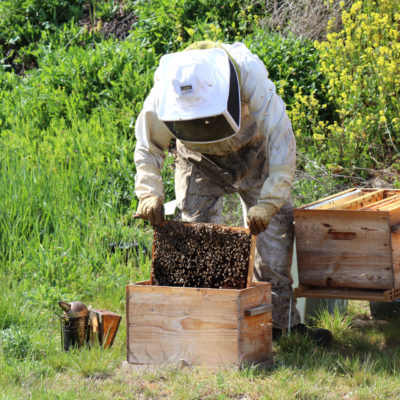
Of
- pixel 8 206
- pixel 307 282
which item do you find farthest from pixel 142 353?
pixel 8 206

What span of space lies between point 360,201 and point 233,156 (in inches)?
39.0

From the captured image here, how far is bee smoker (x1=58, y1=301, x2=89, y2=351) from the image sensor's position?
13.8ft

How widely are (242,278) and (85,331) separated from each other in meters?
1.10

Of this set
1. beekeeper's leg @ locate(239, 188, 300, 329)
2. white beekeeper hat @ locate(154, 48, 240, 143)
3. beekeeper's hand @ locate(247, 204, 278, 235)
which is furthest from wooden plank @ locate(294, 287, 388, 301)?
white beekeeper hat @ locate(154, 48, 240, 143)

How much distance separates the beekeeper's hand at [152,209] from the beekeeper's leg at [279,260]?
781mm

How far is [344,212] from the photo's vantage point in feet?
13.5

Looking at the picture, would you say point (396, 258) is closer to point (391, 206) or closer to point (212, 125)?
point (391, 206)

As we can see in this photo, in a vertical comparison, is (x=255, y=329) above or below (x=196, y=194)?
below

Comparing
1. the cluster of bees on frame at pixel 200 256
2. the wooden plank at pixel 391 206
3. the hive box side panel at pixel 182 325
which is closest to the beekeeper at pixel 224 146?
the cluster of bees on frame at pixel 200 256

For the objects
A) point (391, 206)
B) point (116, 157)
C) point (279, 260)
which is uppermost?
point (116, 157)

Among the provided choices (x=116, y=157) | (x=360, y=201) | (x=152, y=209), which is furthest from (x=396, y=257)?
(x=116, y=157)

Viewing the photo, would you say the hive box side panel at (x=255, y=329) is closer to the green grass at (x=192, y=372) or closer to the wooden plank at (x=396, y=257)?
the green grass at (x=192, y=372)

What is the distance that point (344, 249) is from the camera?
416 cm

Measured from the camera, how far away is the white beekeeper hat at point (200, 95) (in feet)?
12.0
